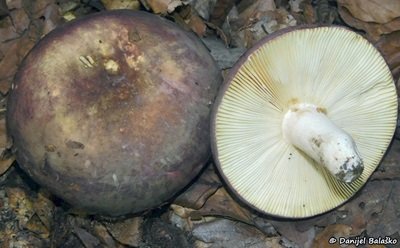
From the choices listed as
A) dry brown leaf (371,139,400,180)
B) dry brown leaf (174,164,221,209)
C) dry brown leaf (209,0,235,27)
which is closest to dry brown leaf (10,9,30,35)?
dry brown leaf (209,0,235,27)

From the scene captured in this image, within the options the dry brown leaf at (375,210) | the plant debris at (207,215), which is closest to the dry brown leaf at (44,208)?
the plant debris at (207,215)

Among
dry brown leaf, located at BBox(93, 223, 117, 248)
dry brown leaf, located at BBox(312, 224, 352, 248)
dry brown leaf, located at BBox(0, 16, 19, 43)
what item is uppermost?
dry brown leaf, located at BBox(0, 16, 19, 43)

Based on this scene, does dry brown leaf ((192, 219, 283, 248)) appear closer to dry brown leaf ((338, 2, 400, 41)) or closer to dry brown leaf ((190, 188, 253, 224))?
dry brown leaf ((190, 188, 253, 224))

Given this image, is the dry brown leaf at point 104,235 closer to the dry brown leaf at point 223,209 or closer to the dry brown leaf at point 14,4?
the dry brown leaf at point 223,209

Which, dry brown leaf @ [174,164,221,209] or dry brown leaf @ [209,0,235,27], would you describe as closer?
dry brown leaf @ [174,164,221,209]

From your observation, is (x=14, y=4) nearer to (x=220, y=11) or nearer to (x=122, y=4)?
(x=122, y=4)

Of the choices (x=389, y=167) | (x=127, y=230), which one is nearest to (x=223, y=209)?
(x=127, y=230)

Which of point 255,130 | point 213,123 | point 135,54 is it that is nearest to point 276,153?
point 255,130
